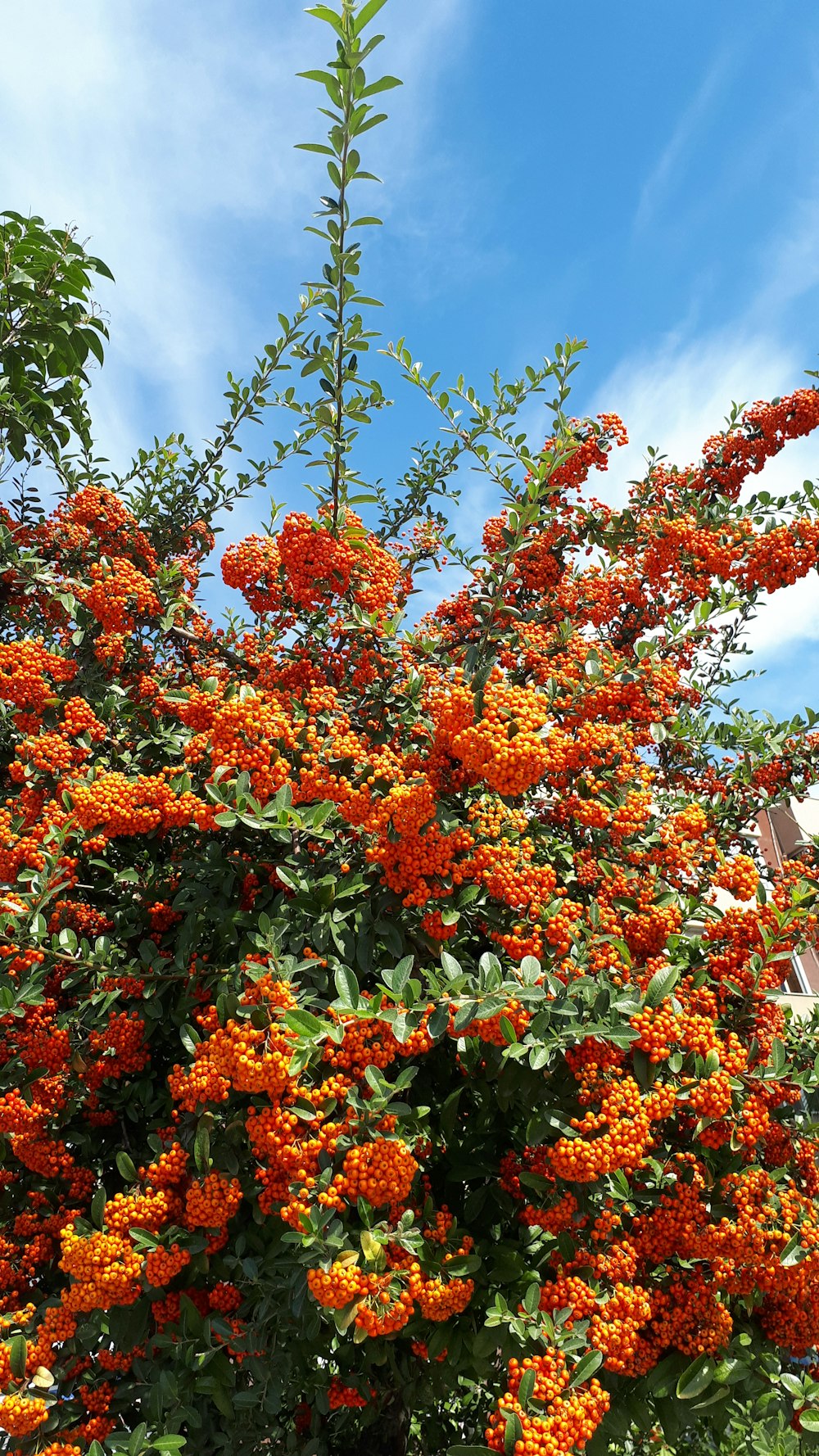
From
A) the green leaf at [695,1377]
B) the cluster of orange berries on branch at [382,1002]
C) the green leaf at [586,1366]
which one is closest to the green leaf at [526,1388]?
the cluster of orange berries on branch at [382,1002]

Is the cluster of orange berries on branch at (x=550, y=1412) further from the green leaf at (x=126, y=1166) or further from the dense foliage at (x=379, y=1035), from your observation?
the green leaf at (x=126, y=1166)

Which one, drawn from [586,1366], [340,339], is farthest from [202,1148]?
[340,339]

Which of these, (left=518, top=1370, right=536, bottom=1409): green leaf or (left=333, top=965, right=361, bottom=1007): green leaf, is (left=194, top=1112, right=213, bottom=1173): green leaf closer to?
(left=333, top=965, right=361, bottom=1007): green leaf

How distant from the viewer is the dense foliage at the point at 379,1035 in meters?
2.67

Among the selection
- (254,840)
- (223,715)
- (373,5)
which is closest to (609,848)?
(254,840)

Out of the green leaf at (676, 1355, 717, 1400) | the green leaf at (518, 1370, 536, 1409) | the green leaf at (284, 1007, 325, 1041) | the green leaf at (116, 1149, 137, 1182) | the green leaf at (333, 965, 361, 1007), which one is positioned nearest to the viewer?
the green leaf at (518, 1370, 536, 1409)

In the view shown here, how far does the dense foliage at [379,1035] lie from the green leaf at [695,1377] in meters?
0.01

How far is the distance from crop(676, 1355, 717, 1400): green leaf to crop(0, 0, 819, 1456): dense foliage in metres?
0.01

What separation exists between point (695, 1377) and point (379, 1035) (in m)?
1.66

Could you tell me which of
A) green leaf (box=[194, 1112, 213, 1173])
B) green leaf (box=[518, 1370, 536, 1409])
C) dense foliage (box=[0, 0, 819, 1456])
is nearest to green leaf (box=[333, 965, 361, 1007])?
dense foliage (box=[0, 0, 819, 1456])

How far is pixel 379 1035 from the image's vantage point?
272 cm

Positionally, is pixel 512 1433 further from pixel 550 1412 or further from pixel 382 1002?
pixel 382 1002

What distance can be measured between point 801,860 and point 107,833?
3275mm

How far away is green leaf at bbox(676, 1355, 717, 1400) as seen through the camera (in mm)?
2893
